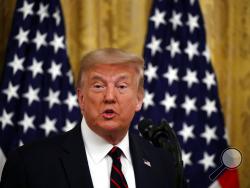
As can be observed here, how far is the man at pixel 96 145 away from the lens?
1985 millimetres

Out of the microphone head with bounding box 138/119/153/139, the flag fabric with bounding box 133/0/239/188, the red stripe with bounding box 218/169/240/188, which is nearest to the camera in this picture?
the microphone head with bounding box 138/119/153/139

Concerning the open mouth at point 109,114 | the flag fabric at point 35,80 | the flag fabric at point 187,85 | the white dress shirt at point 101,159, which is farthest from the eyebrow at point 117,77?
the flag fabric at point 187,85

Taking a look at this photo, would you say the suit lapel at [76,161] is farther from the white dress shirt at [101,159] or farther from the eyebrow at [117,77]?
the eyebrow at [117,77]

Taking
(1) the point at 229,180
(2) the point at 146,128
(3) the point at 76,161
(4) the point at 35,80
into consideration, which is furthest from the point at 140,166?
(4) the point at 35,80

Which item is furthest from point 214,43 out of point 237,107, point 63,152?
point 63,152

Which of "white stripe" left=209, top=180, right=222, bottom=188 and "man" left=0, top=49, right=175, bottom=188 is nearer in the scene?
"man" left=0, top=49, right=175, bottom=188

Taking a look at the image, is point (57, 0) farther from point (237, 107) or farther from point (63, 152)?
point (63, 152)

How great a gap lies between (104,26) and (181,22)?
66 centimetres

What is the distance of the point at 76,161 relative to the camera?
2035 millimetres

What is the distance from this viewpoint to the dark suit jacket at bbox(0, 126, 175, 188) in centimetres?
197

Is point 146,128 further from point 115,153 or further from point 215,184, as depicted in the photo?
point 215,184

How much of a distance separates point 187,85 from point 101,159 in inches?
89.4

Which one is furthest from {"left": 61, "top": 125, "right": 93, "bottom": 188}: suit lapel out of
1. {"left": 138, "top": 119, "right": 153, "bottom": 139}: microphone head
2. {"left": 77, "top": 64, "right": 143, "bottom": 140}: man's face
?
{"left": 138, "top": 119, "right": 153, "bottom": 139}: microphone head

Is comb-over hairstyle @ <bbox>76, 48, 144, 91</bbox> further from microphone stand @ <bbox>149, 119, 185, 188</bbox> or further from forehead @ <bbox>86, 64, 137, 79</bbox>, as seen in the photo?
microphone stand @ <bbox>149, 119, 185, 188</bbox>
